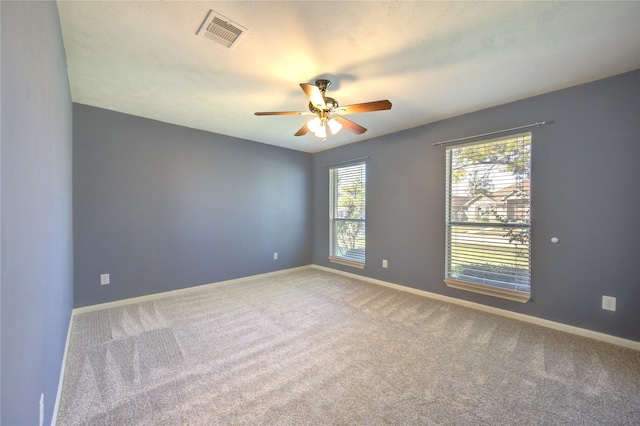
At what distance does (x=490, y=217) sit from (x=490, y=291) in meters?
0.89

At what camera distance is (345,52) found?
2043 mm

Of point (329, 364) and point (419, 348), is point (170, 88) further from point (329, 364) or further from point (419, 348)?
point (419, 348)

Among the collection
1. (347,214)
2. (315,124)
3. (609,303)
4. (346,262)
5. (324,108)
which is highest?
(324,108)

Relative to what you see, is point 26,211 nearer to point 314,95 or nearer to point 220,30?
point 220,30

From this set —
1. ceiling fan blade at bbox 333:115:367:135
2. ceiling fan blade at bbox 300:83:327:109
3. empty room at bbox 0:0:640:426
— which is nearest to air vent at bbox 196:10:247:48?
empty room at bbox 0:0:640:426

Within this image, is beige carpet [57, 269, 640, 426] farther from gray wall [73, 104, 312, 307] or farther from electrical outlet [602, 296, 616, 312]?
gray wall [73, 104, 312, 307]

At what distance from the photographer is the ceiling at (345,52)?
5.43ft

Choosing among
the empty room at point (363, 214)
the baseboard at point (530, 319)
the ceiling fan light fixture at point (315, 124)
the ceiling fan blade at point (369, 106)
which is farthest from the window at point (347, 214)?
the ceiling fan blade at point (369, 106)

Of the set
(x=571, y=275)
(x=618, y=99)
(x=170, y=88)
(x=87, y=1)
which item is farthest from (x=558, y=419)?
(x=170, y=88)

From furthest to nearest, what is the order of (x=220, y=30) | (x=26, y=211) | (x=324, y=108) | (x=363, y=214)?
(x=363, y=214) < (x=324, y=108) < (x=220, y=30) < (x=26, y=211)

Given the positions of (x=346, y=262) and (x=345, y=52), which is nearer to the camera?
(x=345, y=52)

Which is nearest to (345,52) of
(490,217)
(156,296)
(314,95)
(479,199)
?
(314,95)

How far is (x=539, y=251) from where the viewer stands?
284cm

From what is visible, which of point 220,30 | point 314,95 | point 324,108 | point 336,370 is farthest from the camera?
point 324,108
